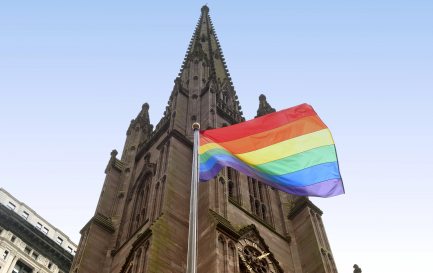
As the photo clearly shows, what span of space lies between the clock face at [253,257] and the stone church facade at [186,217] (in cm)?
6

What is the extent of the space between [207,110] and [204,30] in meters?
31.0

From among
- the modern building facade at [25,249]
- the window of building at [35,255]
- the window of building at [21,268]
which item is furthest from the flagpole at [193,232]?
the window of building at [35,255]

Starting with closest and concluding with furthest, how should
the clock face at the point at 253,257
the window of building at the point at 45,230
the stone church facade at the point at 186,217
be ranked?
the stone church facade at the point at 186,217 < the clock face at the point at 253,257 < the window of building at the point at 45,230

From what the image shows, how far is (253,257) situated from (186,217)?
368 centimetres

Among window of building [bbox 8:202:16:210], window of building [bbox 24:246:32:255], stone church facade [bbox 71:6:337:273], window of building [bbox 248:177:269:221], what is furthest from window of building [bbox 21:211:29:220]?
window of building [bbox 248:177:269:221]

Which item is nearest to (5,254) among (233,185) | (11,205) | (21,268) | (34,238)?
(21,268)

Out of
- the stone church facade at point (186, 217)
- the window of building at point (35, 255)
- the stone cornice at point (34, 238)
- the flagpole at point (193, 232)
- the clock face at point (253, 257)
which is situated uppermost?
the stone cornice at point (34, 238)

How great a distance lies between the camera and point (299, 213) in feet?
95.8

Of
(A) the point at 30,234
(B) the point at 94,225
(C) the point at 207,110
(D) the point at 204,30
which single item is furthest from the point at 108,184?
(D) the point at 204,30

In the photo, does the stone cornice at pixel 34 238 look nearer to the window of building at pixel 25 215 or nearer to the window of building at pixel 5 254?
the window of building at pixel 5 254

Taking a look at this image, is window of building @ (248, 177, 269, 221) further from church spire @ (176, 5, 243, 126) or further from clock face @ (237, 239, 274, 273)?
church spire @ (176, 5, 243, 126)

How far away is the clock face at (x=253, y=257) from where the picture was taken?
22.1 metres

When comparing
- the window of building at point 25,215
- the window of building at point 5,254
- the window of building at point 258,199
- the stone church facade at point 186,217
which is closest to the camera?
the stone church facade at point 186,217

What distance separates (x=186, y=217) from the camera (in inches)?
960
